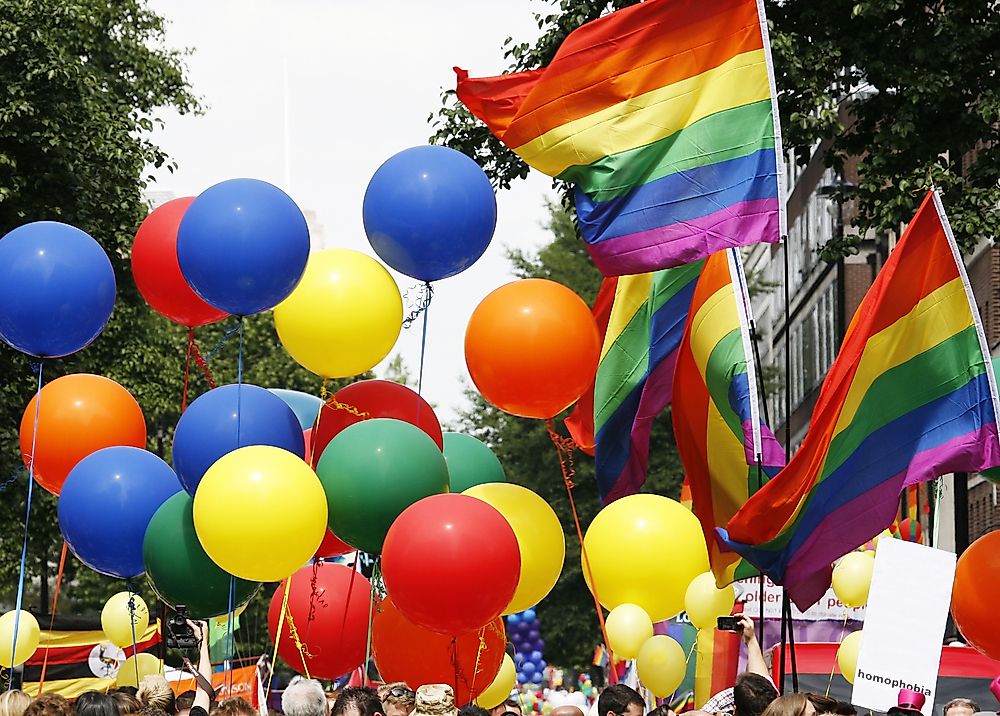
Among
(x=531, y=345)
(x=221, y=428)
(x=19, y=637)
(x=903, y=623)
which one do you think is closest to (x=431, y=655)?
(x=221, y=428)

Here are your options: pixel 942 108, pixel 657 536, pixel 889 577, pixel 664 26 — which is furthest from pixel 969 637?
pixel 942 108

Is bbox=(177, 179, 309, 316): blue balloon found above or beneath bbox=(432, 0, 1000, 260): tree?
beneath

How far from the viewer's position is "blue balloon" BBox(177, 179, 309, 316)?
379 inches

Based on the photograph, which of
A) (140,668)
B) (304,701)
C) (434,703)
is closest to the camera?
(434,703)

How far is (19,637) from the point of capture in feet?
44.9

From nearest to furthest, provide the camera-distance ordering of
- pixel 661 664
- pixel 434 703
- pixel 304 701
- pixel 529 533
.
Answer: pixel 434 703, pixel 304 701, pixel 529 533, pixel 661 664

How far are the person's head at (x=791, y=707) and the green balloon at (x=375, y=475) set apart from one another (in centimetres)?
326

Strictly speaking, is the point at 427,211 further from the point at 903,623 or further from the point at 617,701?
the point at 903,623

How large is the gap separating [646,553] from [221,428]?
10.1 ft

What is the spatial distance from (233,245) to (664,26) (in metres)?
3.45

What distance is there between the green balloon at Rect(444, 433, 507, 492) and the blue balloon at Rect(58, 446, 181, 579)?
6.25ft

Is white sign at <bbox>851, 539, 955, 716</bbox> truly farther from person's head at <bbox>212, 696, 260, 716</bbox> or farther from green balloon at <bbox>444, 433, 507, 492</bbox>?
person's head at <bbox>212, 696, 260, 716</bbox>

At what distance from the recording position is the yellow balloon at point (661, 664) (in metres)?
11.3

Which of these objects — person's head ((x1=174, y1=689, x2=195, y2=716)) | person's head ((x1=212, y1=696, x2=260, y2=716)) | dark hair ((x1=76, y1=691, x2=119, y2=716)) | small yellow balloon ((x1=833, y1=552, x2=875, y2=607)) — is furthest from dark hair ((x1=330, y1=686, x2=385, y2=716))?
small yellow balloon ((x1=833, y1=552, x2=875, y2=607))
